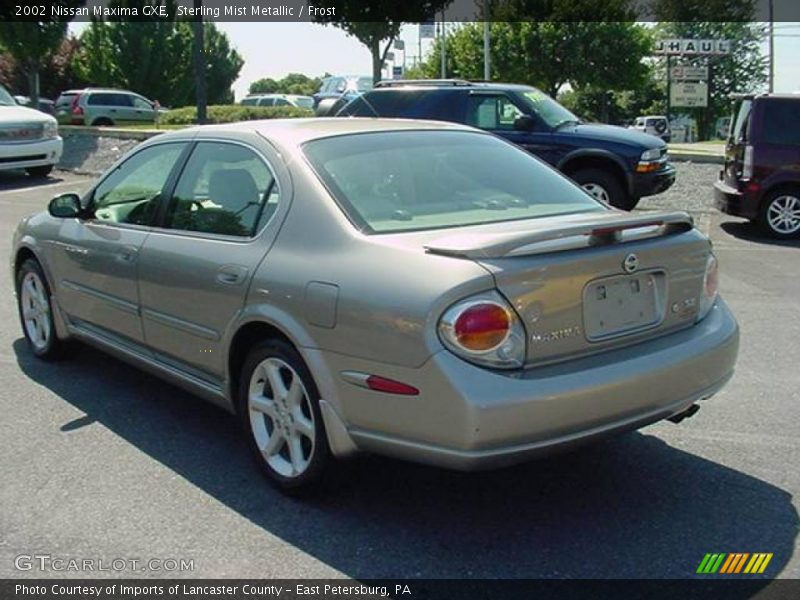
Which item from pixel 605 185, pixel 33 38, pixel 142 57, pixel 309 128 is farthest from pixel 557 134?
pixel 142 57

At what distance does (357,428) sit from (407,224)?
893 mm

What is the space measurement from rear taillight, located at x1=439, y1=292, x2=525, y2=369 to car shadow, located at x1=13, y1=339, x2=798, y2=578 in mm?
760

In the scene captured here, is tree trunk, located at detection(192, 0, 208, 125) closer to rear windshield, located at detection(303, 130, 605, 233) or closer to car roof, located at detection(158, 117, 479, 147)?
car roof, located at detection(158, 117, 479, 147)

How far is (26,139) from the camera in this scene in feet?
51.4

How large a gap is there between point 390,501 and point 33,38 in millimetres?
22034

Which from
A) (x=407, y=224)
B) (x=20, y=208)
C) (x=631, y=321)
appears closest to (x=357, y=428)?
(x=407, y=224)

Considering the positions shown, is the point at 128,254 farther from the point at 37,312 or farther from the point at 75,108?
the point at 75,108

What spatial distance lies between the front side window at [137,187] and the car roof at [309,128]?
158 mm

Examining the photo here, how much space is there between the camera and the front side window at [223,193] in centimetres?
398

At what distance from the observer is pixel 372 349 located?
3.21 metres

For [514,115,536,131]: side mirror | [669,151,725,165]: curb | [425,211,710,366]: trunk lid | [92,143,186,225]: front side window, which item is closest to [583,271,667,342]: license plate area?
[425,211,710,366]: trunk lid

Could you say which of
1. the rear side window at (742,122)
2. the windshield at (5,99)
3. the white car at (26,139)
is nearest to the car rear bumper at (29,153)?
the white car at (26,139)

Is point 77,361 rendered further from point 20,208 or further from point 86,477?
point 20,208

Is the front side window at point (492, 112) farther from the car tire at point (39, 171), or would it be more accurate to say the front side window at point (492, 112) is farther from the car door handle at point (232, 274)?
the car tire at point (39, 171)
